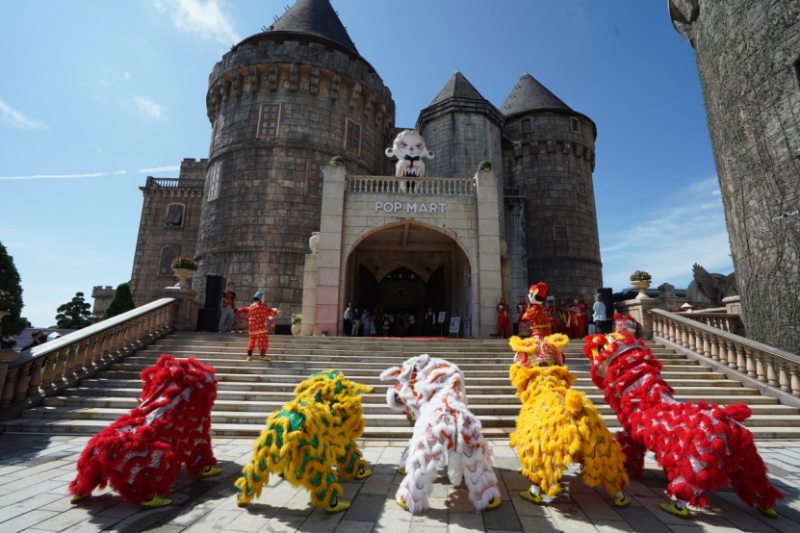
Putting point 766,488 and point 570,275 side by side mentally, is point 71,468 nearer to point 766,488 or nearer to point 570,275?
point 766,488

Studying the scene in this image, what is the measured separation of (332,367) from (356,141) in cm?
1756

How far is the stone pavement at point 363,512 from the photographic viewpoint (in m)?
3.03

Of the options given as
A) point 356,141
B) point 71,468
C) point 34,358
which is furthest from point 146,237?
point 71,468

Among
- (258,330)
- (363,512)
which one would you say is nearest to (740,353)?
(363,512)

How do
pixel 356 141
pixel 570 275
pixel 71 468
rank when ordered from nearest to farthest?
pixel 71 468, pixel 356 141, pixel 570 275

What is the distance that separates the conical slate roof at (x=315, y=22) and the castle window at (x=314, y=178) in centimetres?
819

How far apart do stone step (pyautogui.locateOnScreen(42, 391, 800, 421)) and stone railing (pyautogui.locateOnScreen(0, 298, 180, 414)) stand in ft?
1.32

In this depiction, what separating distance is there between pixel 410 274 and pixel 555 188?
43.7 ft

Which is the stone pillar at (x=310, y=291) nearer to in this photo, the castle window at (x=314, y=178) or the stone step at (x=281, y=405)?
the stone step at (x=281, y=405)

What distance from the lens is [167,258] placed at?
27.0 metres

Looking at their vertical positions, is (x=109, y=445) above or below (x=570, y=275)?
below

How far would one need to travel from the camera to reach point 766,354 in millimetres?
7832

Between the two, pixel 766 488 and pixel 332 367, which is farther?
pixel 332 367

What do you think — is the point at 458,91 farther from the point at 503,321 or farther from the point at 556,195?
the point at 503,321
